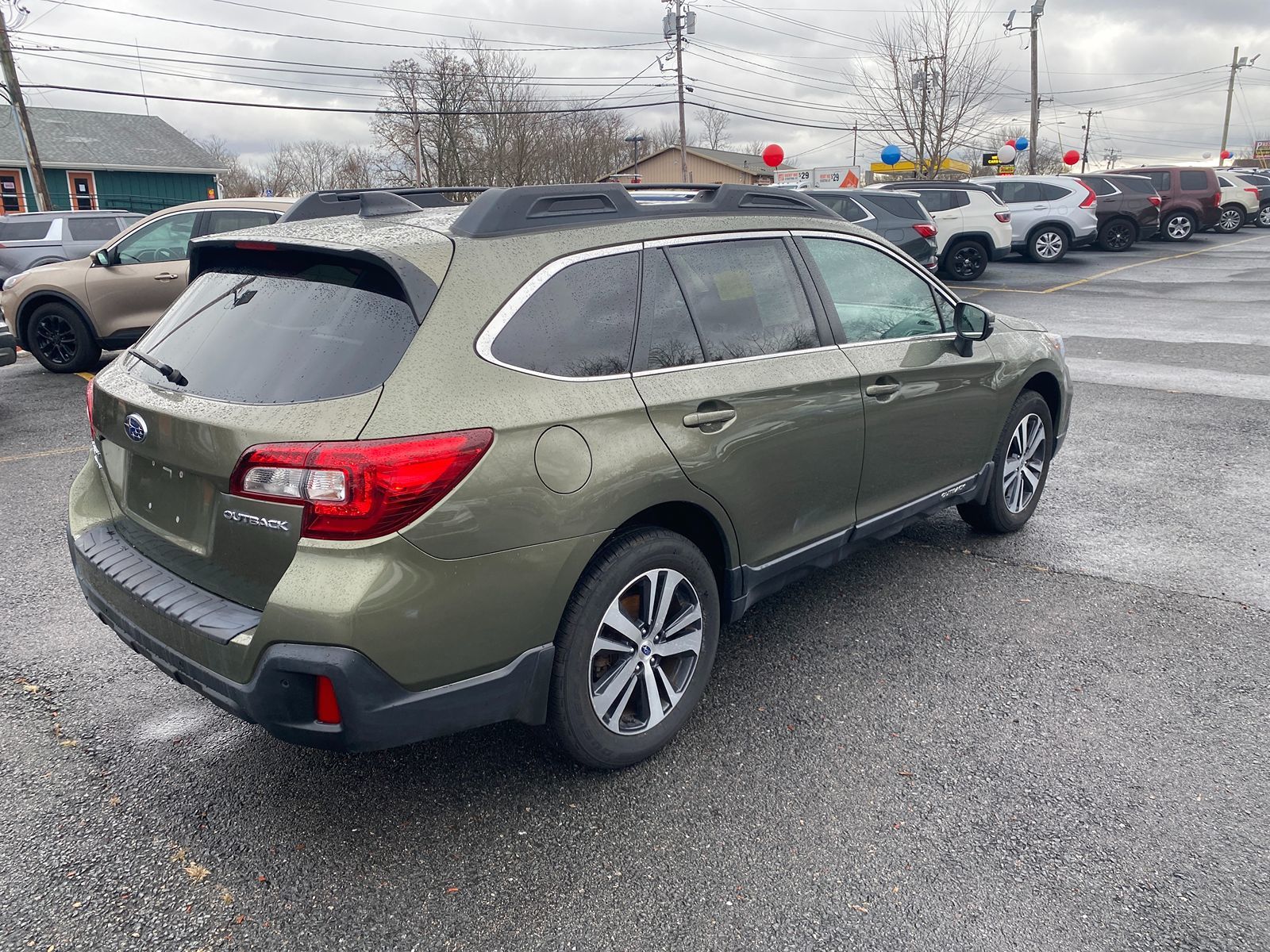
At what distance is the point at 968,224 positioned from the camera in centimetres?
1850

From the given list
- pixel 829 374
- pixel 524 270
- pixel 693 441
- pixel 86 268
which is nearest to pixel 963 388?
pixel 829 374

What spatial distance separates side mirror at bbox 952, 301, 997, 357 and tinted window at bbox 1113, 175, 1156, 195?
985 inches

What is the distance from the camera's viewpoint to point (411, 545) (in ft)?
7.94

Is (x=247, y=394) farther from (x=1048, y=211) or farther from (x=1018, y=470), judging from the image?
(x=1048, y=211)

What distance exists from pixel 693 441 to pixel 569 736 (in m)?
0.99

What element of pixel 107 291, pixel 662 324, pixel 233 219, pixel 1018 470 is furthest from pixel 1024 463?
pixel 107 291

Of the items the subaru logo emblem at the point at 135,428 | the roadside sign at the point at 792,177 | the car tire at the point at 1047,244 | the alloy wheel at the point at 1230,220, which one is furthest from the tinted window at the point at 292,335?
the alloy wheel at the point at 1230,220

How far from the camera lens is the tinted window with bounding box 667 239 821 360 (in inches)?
130

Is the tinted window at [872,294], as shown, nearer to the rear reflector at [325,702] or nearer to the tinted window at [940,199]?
the rear reflector at [325,702]

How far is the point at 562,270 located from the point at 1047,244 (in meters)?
22.5

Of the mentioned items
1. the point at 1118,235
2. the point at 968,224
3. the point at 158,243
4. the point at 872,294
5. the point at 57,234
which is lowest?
the point at 1118,235

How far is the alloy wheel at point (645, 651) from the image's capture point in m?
2.96

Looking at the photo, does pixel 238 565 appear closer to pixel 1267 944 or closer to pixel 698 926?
pixel 698 926

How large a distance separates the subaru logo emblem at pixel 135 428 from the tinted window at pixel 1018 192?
22273mm
